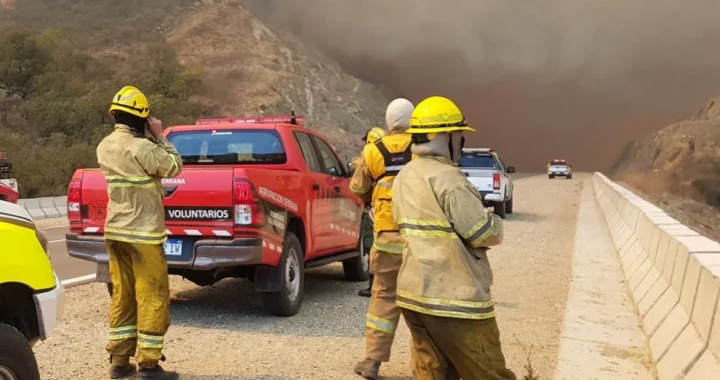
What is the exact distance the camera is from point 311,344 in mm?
5922

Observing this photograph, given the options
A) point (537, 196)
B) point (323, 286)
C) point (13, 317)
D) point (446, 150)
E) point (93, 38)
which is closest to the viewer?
point (446, 150)

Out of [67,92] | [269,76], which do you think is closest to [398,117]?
[67,92]

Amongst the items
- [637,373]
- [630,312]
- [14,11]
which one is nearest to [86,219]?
[637,373]

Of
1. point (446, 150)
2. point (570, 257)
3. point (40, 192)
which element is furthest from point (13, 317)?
point (40, 192)

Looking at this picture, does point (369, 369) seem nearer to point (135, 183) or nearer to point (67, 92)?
point (135, 183)

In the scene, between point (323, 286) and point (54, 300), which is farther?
point (323, 286)

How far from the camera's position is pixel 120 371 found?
4.90 m

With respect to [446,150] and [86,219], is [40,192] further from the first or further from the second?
[446,150]

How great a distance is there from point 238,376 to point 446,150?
2.58 metres

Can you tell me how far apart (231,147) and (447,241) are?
4.76 m

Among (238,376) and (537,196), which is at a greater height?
(238,376)

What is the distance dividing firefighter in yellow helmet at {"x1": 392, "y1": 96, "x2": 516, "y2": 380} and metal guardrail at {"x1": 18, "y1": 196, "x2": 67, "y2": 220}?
16.9 metres

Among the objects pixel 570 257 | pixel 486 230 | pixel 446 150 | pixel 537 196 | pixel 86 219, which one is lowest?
pixel 537 196

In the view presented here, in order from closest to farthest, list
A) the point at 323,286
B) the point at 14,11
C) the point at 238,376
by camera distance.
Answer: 1. the point at 238,376
2. the point at 323,286
3. the point at 14,11
